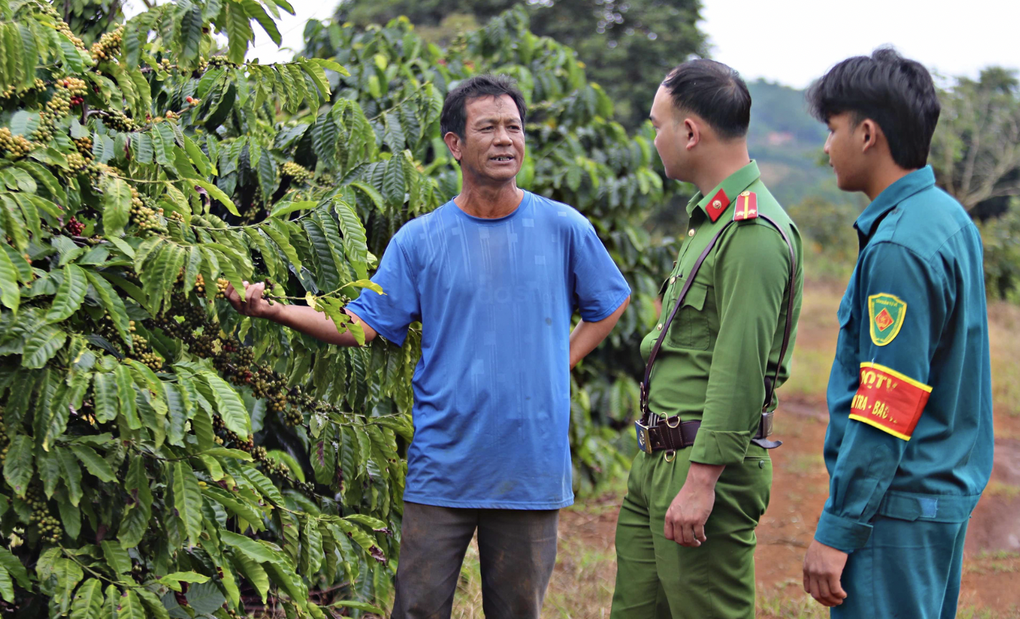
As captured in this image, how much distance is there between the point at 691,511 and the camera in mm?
1942

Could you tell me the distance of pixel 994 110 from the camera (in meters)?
21.9

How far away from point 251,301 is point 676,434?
1.01 meters

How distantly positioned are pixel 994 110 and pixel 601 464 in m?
20.4

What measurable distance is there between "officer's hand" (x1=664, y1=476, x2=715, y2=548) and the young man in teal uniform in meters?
0.26

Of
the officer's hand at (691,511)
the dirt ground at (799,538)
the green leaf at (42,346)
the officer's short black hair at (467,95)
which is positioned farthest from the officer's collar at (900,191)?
the dirt ground at (799,538)

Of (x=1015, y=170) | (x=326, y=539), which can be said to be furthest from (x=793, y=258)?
(x=1015, y=170)

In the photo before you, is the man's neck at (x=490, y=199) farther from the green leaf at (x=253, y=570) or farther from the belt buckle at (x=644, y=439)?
the green leaf at (x=253, y=570)

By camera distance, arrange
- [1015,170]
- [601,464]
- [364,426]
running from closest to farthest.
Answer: [364,426] < [601,464] < [1015,170]

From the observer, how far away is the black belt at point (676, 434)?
2.03 m

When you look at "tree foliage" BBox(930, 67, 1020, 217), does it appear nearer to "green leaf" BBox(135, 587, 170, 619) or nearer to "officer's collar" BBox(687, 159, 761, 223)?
"officer's collar" BBox(687, 159, 761, 223)

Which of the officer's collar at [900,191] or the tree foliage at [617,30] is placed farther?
the tree foliage at [617,30]

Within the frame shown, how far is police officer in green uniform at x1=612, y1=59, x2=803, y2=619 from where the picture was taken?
194 cm

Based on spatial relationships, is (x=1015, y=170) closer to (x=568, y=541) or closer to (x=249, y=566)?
(x=568, y=541)

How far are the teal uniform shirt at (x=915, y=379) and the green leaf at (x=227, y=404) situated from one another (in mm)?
1152
